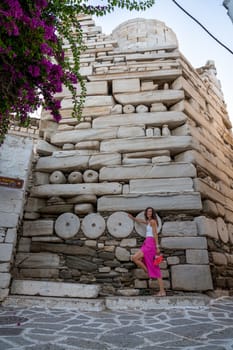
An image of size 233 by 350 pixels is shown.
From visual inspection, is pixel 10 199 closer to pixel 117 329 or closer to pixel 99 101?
pixel 117 329

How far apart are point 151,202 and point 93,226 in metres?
0.99

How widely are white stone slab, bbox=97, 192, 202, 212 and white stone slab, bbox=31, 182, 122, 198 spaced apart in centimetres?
14

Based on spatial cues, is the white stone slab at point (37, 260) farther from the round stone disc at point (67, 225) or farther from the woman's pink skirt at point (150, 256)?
the woman's pink skirt at point (150, 256)

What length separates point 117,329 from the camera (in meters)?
2.29

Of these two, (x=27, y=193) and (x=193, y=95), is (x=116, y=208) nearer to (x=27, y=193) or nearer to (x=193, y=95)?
(x=27, y=193)

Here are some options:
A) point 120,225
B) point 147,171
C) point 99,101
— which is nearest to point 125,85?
point 99,101

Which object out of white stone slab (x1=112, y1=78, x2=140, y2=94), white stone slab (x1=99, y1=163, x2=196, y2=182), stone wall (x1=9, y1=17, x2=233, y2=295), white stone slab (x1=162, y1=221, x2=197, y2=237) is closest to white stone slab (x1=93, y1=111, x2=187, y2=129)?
stone wall (x1=9, y1=17, x2=233, y2=295)

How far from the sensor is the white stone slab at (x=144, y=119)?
4801mm

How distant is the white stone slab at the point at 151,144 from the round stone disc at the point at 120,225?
1206 mm

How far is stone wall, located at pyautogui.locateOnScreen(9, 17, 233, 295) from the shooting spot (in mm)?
3887

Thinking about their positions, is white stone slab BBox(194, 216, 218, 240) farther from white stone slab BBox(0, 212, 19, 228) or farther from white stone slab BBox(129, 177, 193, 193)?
white stone slab BBox(0, 212, 19, 228)

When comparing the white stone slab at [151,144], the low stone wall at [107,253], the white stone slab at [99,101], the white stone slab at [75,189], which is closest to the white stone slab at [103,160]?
the white stone slab at [151,144]

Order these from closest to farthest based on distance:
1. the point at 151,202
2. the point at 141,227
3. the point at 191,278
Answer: the point at 191,278
the point at 141,227
the point at 151,202

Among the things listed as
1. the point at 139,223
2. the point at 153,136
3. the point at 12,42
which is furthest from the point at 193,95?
the point at 12,42
